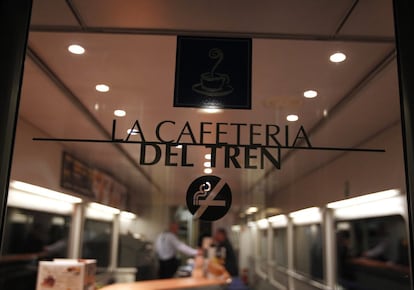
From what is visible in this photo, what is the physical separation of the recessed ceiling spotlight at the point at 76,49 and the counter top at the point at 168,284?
0.91 meters

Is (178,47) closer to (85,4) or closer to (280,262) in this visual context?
(85,4)

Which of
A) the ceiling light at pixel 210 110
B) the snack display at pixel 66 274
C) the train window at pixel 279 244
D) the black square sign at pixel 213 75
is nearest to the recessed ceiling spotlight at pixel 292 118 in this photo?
the black square sign at pixel 213 75

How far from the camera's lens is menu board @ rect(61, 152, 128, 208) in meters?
1.56

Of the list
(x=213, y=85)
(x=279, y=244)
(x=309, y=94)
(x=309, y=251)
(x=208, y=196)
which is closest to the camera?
(x=208, y=196)

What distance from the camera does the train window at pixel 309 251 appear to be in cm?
225

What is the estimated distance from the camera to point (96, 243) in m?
1.64

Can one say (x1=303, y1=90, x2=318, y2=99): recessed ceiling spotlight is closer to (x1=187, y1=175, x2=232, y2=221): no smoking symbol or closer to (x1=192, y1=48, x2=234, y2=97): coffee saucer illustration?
(x1=192, y1=48, x2=234, y2=97): coffee saucer illustration

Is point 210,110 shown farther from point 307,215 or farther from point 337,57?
point 307,215

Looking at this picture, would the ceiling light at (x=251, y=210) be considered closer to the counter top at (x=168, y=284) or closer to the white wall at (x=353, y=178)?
the white wall at (x=353, y=178)

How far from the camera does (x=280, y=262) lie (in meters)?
2.26

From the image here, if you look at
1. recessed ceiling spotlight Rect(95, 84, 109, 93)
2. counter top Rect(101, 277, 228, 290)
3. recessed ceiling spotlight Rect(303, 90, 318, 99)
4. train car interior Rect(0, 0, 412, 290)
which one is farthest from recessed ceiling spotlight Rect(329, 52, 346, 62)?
counter top Rect(101, 277, 228, 290)

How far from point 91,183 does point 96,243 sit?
0.74ft

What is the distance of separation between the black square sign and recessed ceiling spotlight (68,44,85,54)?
1.37 ft

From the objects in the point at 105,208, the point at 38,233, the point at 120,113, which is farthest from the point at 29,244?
the point at 120,113
